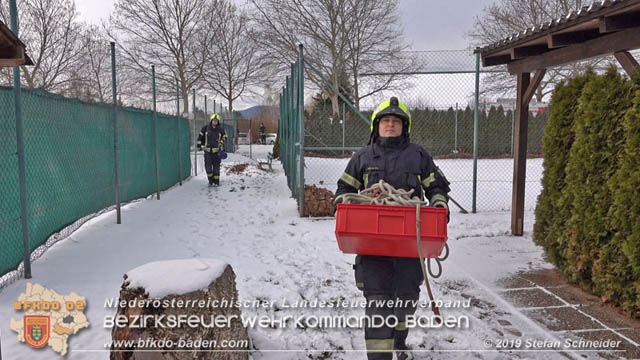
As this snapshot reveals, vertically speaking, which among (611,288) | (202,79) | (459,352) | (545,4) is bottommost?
(459,352)

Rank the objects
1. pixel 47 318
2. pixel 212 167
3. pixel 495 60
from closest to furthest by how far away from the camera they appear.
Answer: pixel 47 318 < pixel 495 60 < pixel 212 167

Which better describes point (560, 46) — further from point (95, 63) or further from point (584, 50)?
point (95, 63)

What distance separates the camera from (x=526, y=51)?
574 centimetres

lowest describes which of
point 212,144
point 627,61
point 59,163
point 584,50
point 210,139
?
point 59,163

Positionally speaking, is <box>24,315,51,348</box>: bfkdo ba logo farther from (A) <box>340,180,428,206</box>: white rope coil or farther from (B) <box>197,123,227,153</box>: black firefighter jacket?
(B) <box>197,123,227,153</box>: black firefighter jacket

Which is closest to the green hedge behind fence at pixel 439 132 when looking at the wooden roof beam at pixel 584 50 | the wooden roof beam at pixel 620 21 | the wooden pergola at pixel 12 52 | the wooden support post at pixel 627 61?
the wooden roof beam at pixel 584 50

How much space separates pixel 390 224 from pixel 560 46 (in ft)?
12.7

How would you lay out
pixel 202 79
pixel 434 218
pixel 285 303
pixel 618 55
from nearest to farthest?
pixel 434 218 < pixel 285 303 < pixel 618 55 < pixel 202 79

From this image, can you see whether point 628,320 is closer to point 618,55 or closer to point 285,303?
point 618,55

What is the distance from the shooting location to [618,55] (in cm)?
413

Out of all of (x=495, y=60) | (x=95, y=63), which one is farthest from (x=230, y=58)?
(x=495, y=60)

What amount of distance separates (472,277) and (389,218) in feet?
9.37

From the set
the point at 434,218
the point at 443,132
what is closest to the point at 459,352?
the point at 434,218

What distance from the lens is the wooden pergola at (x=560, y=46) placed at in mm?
3877
